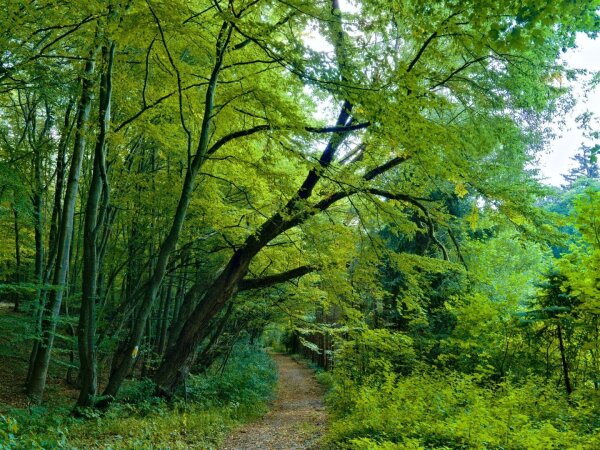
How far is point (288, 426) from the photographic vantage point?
10289mm

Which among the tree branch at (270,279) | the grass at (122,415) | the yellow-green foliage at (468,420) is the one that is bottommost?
the grass at (122,415)

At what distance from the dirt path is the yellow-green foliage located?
1083 mm

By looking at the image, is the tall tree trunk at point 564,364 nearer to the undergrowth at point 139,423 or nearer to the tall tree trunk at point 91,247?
the undergrowth at point 139,423

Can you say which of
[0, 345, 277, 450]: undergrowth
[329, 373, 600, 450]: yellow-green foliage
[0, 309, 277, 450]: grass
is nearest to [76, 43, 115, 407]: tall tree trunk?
[0, 345, 277, 450]: undergrowth

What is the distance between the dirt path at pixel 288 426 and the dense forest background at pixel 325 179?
62 centimetres

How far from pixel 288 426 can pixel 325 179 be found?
6.29m

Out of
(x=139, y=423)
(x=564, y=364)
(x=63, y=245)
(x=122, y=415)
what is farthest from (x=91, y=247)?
(x=564, y=364)

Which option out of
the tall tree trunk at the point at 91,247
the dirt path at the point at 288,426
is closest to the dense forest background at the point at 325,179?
the tall tree trunk at the point at 91,247

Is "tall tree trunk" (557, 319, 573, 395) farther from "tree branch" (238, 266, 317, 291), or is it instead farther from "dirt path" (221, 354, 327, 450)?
"tree branch" (238, 266, 317, 291)

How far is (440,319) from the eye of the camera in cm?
1182

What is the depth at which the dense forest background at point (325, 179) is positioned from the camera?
509 centimetres

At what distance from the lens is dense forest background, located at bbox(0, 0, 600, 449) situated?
5.09 metres

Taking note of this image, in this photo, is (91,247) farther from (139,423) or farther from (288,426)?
(288,426)

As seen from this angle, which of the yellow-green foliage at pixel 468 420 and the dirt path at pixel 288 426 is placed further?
the dirt path at pixel 288 426
